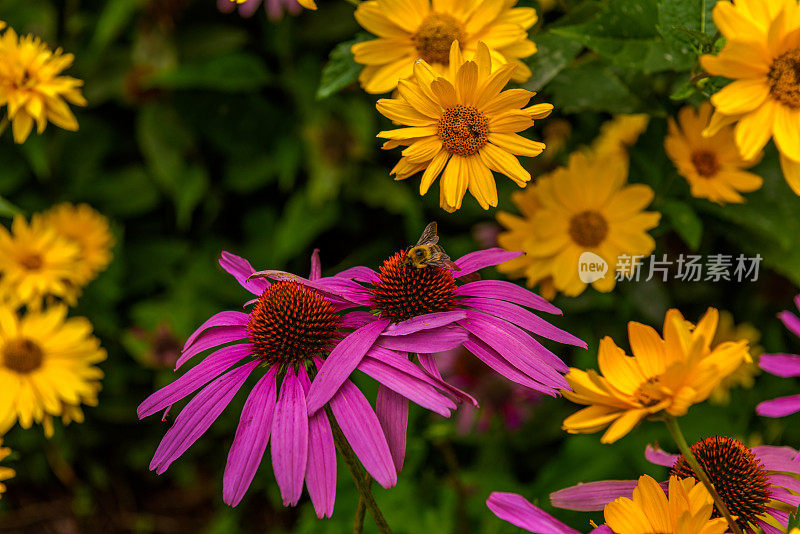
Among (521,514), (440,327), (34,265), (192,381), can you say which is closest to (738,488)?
(521,514)

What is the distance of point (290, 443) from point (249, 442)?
0.15ft

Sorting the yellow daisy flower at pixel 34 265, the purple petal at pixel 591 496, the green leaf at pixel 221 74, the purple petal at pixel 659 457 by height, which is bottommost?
the yellow daisy flower at pixel 34 265

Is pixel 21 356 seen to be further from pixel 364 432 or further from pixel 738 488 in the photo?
pixel 738 488

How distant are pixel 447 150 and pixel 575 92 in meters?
0.43

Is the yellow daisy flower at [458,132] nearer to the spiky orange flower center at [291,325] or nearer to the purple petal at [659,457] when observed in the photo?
the spiky orange flower center at [291,325]

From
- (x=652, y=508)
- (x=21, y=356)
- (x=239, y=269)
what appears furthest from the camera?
(x=21, y=356)

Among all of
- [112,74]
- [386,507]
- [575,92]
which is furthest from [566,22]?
[112,74]

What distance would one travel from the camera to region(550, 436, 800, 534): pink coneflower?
0.68 m

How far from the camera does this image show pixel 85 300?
5.91ft

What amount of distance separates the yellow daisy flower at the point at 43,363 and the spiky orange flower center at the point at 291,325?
80 cm

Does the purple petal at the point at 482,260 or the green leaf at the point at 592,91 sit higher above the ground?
the green leaf at the point at 592,91

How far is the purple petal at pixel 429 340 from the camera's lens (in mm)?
655

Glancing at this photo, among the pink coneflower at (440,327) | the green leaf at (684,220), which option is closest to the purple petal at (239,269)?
the pink coneflower at (440,327)

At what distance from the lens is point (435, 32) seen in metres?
0.93
